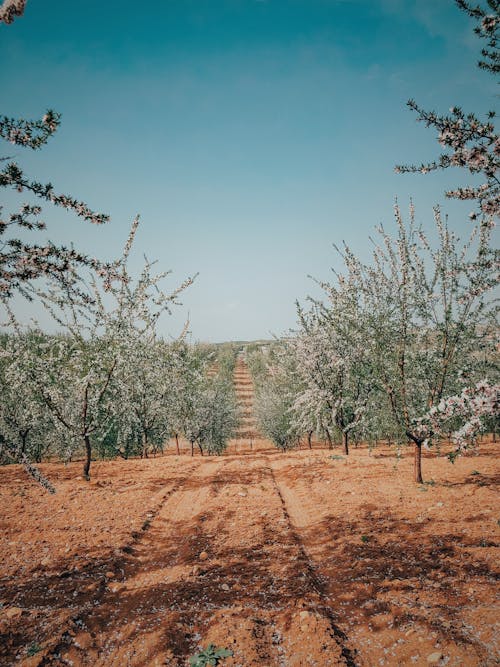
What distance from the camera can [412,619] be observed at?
4.59 meters

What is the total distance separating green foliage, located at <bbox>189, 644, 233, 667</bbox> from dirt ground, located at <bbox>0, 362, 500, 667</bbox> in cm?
13

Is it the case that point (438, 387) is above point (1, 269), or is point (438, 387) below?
below

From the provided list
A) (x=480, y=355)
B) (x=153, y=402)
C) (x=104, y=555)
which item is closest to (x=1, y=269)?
(x=104, y=555)

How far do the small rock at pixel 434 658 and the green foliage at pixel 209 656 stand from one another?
2597 millimetres

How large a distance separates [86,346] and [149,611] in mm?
9780

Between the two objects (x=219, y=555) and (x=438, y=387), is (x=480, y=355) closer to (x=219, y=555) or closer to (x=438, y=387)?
(x=438, y=387)

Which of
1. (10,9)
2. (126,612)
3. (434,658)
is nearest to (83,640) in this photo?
(126,612)

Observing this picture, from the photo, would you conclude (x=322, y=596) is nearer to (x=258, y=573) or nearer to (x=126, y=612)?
(x=258, y=573)

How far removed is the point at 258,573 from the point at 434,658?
3421 millimetres

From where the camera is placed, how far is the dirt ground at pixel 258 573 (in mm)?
4430

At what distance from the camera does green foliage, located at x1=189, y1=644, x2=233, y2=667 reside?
13.8ft

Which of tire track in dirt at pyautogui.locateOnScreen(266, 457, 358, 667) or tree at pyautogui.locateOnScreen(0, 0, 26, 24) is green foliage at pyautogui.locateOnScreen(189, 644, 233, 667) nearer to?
tire track in dirt at pyautogui.locateOnScreen(266, 457, 358, 667)

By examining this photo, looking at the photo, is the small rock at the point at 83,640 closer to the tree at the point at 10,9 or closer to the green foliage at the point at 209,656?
the green foliage at the point at 209,656

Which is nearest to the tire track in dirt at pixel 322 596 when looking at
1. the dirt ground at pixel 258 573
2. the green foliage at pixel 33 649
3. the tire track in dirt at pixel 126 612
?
the dirt ground at pixel 258 573
